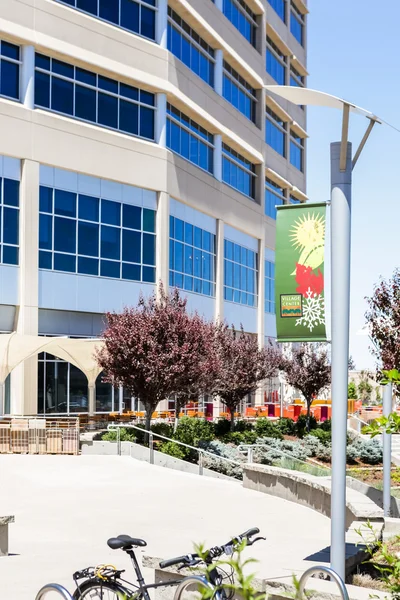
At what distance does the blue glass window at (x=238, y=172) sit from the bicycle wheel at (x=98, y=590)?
43.1m

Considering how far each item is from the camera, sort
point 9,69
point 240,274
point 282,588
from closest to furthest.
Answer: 1. point 282,588
2. point 9,69
3. point 240,274

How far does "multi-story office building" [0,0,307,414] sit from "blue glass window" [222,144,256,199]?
29cm

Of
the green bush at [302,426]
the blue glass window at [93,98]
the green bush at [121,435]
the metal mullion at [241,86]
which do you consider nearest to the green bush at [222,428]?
the green bush at [302,426]

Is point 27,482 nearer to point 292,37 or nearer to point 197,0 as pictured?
point 197,0

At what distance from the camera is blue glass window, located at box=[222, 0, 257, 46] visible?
49.6 meters

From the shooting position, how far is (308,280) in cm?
873

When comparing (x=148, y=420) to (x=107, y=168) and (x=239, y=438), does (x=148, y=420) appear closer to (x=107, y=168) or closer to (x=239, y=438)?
(x=239, y=438)

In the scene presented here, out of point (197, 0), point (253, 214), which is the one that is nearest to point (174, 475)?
point (197, 0)

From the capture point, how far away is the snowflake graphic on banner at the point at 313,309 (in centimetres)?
870

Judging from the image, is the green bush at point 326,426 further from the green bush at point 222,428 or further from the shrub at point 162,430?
the shrub at point 162,430

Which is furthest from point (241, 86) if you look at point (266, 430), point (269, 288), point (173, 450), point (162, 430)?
point (173, 450)

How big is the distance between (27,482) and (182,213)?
2358cm

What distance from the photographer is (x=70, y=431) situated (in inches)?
1002

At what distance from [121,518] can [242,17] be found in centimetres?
4239
